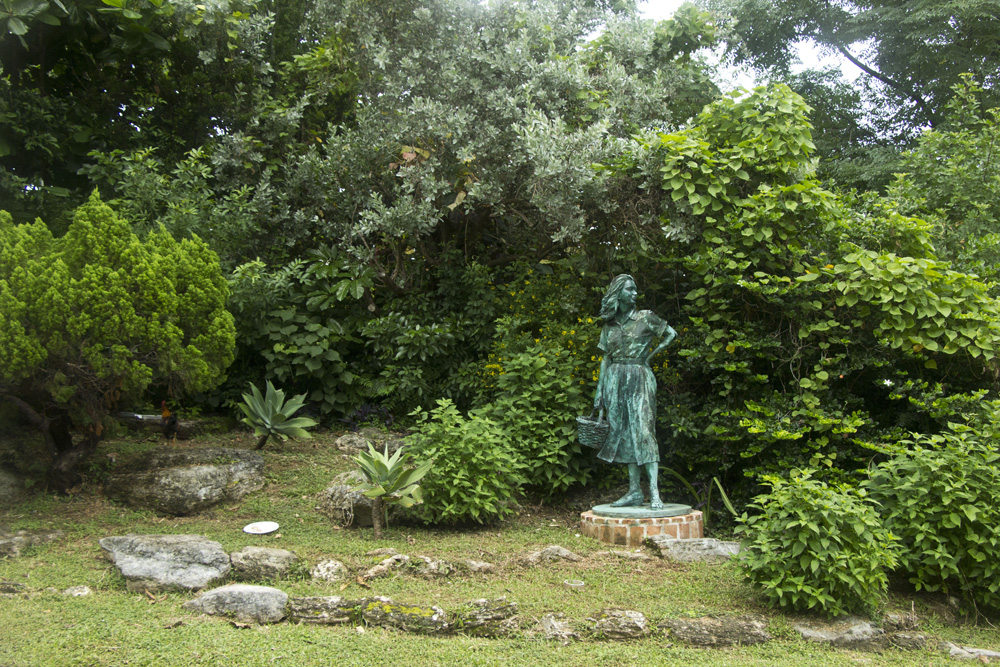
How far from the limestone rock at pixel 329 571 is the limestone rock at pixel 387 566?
0.50 ft

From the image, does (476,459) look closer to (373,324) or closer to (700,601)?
(700,601)

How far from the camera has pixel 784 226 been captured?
6.59 meters

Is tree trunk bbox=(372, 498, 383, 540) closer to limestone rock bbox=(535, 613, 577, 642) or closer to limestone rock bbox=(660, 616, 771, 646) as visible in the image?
limestone rock bbox=(535, 613, 577, 642)

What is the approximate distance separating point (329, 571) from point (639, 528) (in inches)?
101

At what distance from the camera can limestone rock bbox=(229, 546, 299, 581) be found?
4.80 metres

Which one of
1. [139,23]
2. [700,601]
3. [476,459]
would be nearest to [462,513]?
[476,459]

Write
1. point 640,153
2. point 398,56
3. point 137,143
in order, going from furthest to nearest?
point 137,143, point 398,56, point 640,153

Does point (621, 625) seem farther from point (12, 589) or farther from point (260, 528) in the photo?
point (12, 589)

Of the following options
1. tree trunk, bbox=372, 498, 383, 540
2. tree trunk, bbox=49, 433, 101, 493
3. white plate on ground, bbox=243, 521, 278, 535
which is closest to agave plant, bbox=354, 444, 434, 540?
tree trunk, bbox=372, 498, 383, 540

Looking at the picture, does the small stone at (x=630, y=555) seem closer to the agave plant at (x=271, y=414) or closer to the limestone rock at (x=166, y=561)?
the limestone rock at (x=166, y=561)

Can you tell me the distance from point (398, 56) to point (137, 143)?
354cm

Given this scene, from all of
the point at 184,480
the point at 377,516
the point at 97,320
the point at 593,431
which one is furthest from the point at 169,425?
the point at 593,431

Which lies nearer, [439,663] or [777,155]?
[439,663]

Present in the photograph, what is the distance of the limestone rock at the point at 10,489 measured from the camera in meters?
6.13
